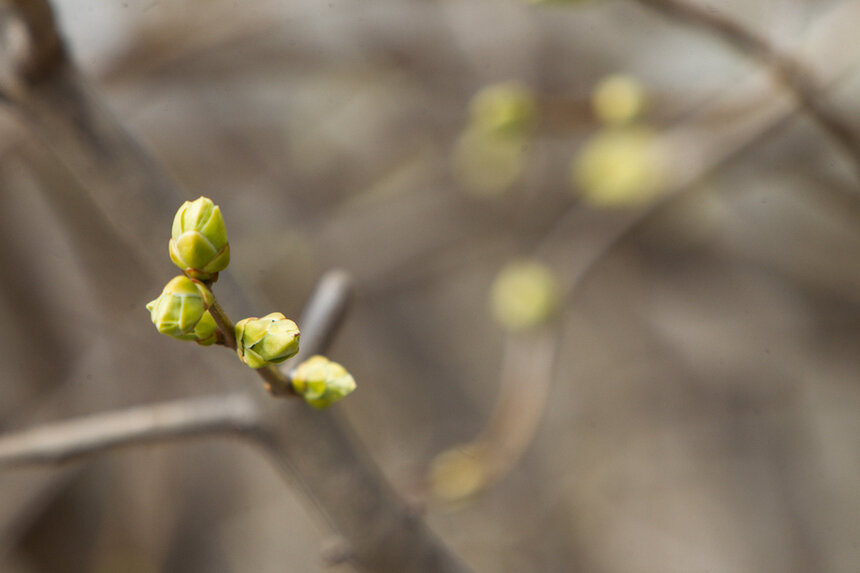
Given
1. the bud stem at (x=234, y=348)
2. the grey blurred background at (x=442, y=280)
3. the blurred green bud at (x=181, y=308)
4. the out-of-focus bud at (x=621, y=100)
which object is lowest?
the grey blurred background at (x=442, y=280)

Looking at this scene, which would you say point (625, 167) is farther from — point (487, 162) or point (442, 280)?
point (442, 280)

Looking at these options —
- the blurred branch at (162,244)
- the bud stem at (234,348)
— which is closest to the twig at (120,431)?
the blurred branch at (162,244)

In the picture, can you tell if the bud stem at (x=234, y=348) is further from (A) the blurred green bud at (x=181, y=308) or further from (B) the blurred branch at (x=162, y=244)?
(B) the blurred branch at (x=162, y=244)

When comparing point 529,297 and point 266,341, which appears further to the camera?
point 529,297

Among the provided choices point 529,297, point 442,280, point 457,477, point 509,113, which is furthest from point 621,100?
point 442,280


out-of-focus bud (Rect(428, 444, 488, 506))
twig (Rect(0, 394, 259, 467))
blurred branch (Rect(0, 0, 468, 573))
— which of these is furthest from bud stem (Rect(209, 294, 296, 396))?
out-of-focus bud (Rect(428, 444, 488, 506))
